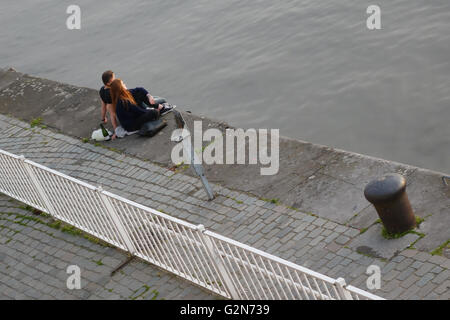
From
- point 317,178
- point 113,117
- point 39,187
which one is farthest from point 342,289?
point 113,117

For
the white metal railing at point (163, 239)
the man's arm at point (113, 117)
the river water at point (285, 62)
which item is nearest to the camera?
the white metal railing at point (163, 239)

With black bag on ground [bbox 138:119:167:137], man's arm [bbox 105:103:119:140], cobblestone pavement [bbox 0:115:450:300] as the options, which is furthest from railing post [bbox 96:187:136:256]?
man's arm [bbox 105:103:119:140]

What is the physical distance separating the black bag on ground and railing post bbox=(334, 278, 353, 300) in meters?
7.83

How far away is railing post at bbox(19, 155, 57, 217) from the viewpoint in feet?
38.1

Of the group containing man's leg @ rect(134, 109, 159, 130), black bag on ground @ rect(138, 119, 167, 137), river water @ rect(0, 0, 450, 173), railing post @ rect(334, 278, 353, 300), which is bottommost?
river water @ rect(0, 0, 450, 173)

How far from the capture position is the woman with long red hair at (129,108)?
14148mm

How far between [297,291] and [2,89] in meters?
13.1

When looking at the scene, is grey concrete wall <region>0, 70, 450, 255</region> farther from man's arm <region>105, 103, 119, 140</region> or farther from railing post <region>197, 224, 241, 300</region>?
railing post <region>197, 224, 241, 300</region>

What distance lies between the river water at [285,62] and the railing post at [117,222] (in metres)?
6.10

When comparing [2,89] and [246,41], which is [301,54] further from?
[2,89]

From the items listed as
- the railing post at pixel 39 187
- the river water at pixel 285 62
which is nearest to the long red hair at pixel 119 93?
the railing post at pixel 39 187

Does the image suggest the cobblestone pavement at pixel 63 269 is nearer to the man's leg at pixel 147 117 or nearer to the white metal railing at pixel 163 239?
the white metal railing at pixel 163 239

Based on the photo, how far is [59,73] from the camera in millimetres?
23266
